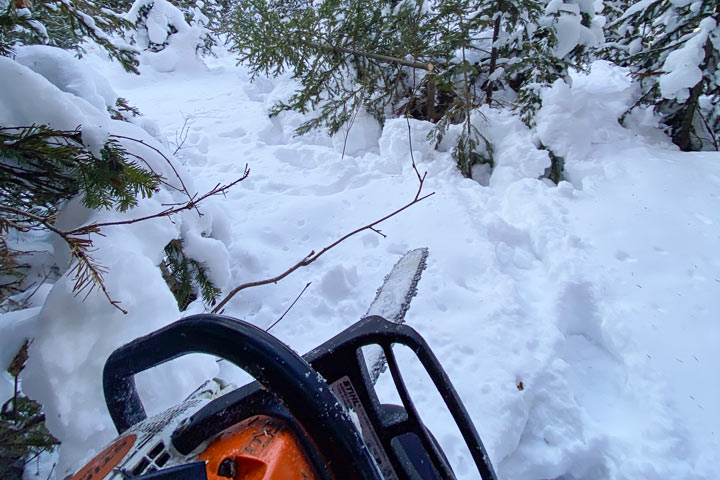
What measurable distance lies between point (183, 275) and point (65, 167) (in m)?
1.03

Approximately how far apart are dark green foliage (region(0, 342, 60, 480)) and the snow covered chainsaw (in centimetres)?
88

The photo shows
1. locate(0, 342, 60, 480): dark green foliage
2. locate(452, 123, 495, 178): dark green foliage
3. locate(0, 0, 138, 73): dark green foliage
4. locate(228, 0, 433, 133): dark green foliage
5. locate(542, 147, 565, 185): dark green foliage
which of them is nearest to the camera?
locate(0, 342, 60, 480): dark green foliage

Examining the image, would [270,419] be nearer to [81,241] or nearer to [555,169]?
[81,241]

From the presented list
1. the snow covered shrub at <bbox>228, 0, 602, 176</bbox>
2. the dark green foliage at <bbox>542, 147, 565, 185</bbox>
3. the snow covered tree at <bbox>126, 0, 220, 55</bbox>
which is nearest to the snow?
the snow covered shrub at <bbox>228, 0, 602, 176</bbox>

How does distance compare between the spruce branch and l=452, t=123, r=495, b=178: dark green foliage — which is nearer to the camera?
l=452, t=123, r=495, b=178: dark green foliage

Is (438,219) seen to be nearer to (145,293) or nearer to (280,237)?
(280,237)

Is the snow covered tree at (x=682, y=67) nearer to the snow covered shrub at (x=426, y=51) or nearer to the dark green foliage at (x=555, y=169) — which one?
the snow covered shrub at (x=426, y=51)

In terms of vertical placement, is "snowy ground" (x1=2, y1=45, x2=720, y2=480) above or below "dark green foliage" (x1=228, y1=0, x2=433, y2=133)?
below

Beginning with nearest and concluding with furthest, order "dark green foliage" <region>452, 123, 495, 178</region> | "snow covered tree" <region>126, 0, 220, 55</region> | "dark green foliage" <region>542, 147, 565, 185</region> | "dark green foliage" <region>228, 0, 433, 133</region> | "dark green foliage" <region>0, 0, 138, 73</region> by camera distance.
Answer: "dark green foliage" <region>0, 0, 138, 73</region>
"dark green foliage" <region>542, 147, 565, 185</region>
"dark green foliage" <region>452, 123, 495, 178</region>
"dark green foliage" <region>228, 0, 433, 133</region>
"snow covered tree" <region>126, 0, 220, 55</region>

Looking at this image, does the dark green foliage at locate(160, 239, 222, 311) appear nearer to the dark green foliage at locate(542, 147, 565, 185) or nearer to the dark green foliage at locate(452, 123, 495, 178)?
the dark green foliage at locate(452, 123, 495, 178)

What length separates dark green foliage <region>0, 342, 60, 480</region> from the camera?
159 centimetres

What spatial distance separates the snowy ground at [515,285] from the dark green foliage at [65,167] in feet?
1.00

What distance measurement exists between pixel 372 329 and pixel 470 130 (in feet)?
13.7

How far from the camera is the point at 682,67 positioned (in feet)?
12.7
